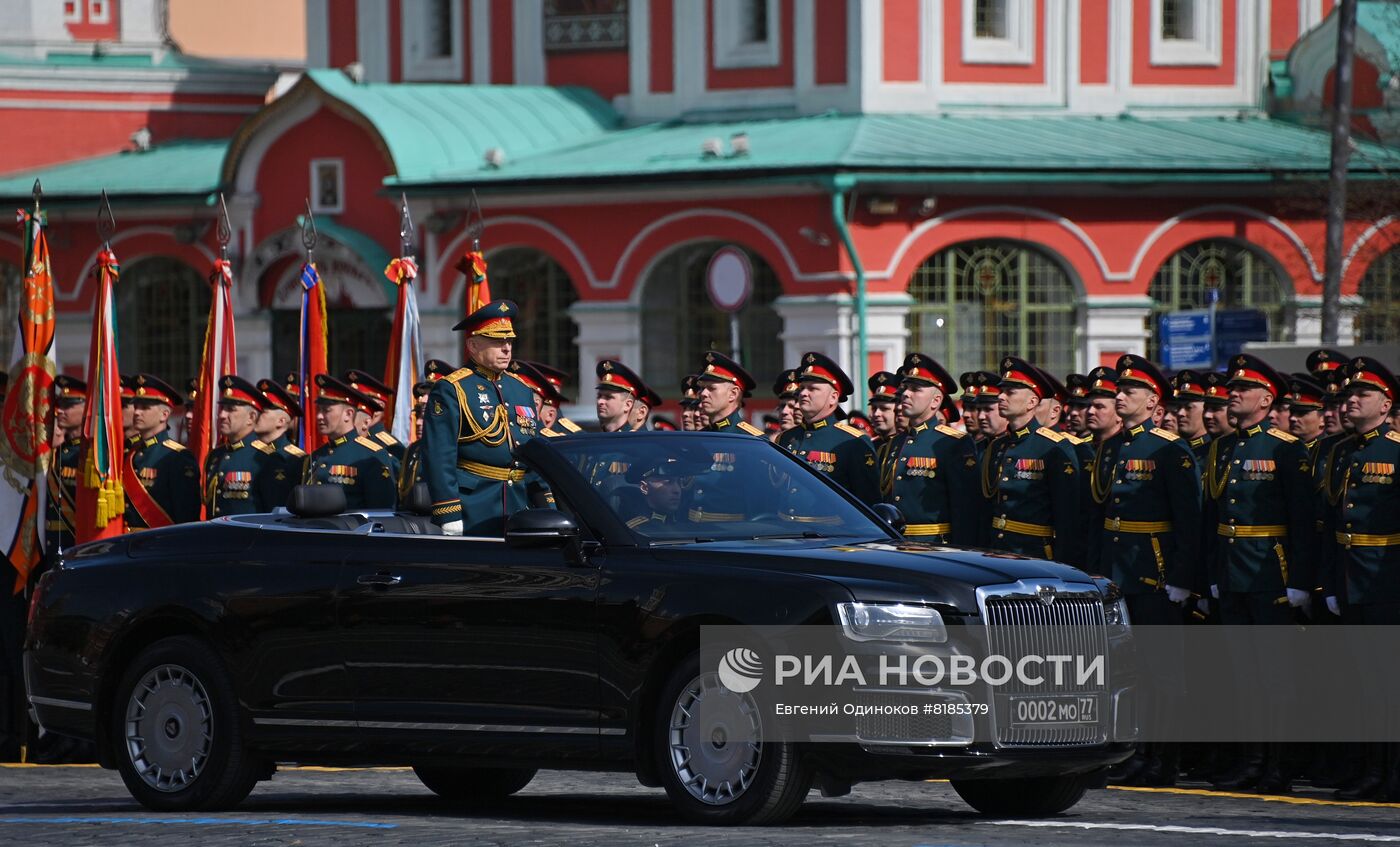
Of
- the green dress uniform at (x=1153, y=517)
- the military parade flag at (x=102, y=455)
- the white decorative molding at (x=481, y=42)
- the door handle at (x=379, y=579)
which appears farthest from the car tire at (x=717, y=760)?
the white decorative molding at (x=481, y=42)

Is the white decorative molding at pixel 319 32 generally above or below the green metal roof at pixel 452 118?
above

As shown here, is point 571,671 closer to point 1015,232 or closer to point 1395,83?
point 1015,232

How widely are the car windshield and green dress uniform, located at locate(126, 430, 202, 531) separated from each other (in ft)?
20.6

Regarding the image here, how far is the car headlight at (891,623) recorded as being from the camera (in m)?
10.3

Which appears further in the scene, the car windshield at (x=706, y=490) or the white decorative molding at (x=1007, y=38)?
the white decorative molding at (x=1007, y=38)

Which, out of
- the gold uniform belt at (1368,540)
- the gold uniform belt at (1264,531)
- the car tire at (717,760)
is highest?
the gold uniform belt at (1368,540)

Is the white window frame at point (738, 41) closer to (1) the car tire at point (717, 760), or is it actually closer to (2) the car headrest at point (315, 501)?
(2) the car headrest at point (315, 501)

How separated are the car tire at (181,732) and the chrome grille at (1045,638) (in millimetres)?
3396

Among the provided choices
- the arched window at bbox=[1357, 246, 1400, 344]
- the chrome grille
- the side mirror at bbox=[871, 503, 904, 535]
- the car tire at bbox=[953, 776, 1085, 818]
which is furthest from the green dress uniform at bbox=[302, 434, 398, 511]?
the arched window at bbox=[1357, 246, 1400, 344]

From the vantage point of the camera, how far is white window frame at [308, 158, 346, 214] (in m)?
36.9

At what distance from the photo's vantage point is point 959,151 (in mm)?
33375

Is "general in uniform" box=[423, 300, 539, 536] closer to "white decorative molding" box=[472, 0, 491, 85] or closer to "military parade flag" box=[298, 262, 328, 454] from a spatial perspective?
"military parade flag" box=[298, 262, 328, 454]

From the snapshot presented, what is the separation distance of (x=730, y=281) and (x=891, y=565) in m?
18.1

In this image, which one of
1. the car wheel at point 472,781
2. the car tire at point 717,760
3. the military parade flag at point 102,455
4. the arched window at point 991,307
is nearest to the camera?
the car tire at point 717,760
